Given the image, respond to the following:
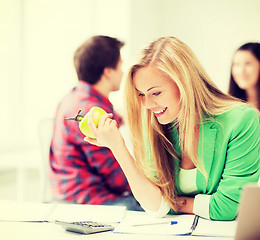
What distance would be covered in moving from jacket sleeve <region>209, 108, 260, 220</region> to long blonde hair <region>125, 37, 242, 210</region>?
3.3 inches

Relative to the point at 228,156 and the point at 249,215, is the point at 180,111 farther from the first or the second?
the point at 249,215

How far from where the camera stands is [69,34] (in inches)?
136

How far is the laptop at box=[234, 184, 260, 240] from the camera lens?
711mm

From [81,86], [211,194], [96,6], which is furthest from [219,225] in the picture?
[96,6]

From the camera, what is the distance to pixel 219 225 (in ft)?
3.56

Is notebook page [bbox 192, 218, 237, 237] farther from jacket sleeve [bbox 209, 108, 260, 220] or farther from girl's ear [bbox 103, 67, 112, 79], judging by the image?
girl's ear [bbox 103, 67, 112, 79]

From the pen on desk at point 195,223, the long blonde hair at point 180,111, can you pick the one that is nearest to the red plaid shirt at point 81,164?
the long blonde hair at point 180,111

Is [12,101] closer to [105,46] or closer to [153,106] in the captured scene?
[105,46]

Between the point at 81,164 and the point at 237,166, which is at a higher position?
the point at 237,166

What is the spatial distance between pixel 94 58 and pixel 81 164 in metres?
0.62

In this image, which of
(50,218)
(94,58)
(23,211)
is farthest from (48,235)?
(94,58)

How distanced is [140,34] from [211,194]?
8.25 ft

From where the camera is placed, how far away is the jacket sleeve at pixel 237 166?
1141mm

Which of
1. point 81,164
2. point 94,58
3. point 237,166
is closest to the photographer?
point 237,166
